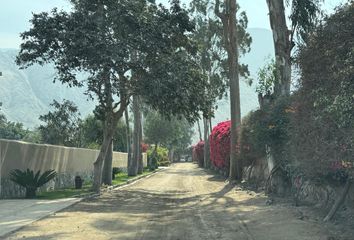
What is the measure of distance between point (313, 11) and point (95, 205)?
460 inches

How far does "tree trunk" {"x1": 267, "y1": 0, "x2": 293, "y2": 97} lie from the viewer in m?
22.2

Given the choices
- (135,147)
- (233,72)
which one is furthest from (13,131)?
(233,72)

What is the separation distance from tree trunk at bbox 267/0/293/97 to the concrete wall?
38.3 feet

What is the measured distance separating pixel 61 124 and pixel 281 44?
35.0m

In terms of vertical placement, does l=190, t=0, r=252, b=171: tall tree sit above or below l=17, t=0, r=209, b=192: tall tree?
above

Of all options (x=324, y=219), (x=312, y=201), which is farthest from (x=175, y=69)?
(x=324, y=219)

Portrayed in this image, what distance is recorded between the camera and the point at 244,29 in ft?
170

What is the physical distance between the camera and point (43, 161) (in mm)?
27078

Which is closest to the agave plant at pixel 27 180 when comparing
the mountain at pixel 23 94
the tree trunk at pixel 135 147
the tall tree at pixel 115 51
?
the tall tree at pixel 115 51

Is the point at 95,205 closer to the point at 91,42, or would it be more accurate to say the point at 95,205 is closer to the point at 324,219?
the point at 91,42

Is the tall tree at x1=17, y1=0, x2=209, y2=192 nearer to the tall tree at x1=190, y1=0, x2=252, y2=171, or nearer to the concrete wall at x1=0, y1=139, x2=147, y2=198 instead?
the concrete wall at x1=0, y1=139, x2=147, y2=198

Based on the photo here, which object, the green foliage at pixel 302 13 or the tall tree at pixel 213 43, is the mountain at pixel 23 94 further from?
the green foliage at pixel 302 13

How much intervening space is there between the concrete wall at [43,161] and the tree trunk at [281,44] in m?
11.7

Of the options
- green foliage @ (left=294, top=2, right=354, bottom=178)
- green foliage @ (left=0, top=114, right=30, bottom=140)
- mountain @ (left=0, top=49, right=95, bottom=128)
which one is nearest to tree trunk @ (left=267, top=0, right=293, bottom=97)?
green foliage @ (left=294, top=2, right=354, bottom=178)
